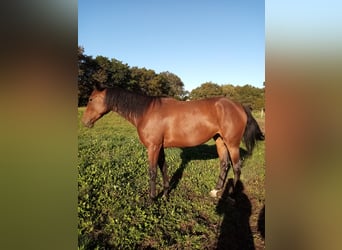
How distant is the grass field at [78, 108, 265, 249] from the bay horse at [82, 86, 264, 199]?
39 cm

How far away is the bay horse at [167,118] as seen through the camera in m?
3.78

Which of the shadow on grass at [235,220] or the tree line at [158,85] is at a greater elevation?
the tree line at [158,85]

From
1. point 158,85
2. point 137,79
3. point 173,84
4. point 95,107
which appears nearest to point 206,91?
point 158,85

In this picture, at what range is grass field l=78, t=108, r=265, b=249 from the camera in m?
2.66

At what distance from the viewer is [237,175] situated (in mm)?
4129

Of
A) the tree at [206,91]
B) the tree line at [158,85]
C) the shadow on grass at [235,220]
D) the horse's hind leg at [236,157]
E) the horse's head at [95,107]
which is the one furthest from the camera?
the tree at [206,91]

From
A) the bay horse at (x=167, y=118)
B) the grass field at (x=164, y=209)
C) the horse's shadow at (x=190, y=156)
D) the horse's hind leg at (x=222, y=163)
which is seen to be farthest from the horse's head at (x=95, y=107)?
the horse's hind leg at (x=222, y=163)

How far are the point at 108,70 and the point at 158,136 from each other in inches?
495

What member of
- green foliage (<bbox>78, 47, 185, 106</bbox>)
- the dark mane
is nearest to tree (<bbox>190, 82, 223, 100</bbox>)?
green foliage (<bbox>78, 47, 185, 106</bbox>)

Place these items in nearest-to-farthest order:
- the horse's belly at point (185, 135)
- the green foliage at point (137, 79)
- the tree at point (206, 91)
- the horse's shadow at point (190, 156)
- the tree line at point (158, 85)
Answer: the horse's belly at point (185, 135) < the horse's shadow at point (190, 156) < the green foliage at point (137, 79) < the tree line at point (158, 85) < the tree at point (206, 91)

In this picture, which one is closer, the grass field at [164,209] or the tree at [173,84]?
the grass field at [164,209]

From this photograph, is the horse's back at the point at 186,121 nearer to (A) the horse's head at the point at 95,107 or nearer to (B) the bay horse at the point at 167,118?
(B) the bay horse at the point at 167,118
